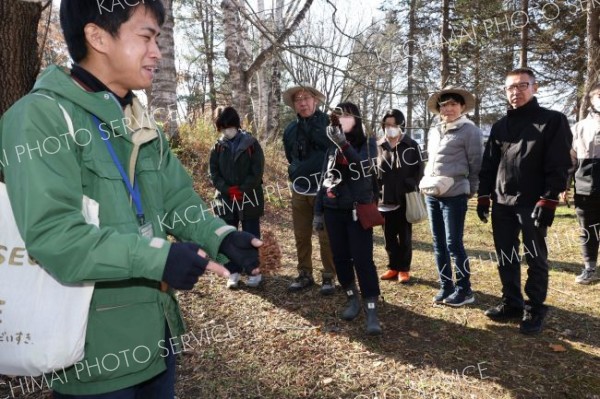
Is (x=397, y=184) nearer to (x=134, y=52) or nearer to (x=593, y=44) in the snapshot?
(x=134, y=52)

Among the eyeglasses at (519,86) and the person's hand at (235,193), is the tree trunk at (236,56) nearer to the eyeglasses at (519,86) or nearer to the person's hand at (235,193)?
the person's hand at (235,193)

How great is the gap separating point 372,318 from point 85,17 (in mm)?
3276

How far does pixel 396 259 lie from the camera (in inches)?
207

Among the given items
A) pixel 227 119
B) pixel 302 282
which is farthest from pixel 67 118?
pixel 302 282

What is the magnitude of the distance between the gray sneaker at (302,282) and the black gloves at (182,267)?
12.4ft

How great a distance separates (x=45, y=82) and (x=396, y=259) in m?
4.65

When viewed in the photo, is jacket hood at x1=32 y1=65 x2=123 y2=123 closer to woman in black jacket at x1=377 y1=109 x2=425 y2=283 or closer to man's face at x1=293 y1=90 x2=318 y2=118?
man's face at x1=293 y1=90 x2=318 y2=118

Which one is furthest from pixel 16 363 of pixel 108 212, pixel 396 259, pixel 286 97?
pixel 396 259

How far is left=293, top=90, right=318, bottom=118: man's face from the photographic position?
447 cm

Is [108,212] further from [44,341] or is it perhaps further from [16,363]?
[16,363]

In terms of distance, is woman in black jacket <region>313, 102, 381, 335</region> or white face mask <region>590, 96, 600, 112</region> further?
white face mask <region>590, 96, 600, 112</region>

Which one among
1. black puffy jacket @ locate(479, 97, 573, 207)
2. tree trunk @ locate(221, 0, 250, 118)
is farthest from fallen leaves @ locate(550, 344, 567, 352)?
tree trunk @ locate(221, 0, 250, 118)

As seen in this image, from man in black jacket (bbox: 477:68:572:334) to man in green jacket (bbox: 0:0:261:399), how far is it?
308 centimetres

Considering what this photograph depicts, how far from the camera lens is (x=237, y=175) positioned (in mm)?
4824
